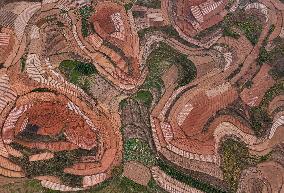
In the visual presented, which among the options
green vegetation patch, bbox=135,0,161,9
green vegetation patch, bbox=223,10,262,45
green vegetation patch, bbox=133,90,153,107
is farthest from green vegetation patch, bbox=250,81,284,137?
green vegetation patch, bbox=135,0,161,9

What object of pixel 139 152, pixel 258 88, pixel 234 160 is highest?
pixel 258 88

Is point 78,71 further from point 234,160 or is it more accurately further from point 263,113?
point 263,113

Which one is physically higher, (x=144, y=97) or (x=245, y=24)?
(x=245, y=24)

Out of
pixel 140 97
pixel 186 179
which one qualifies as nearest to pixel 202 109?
pixel 140 97

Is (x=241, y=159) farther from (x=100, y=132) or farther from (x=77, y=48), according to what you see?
(x=77, y=48)

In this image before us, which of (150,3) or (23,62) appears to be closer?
(23,62)
